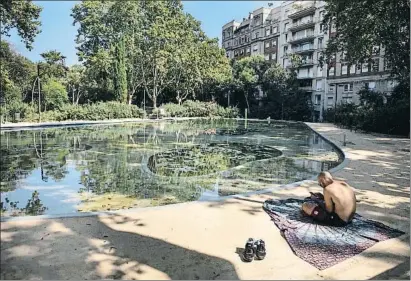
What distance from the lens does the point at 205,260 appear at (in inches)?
141

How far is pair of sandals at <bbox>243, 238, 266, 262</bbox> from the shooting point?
11.7 feet

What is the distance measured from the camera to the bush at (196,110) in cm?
3300

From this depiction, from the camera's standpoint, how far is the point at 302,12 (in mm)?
43781

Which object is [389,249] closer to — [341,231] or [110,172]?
[341,231]

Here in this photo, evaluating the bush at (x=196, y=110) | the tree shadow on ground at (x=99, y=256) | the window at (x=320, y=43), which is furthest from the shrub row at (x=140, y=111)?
the window at (x=320, y=43)

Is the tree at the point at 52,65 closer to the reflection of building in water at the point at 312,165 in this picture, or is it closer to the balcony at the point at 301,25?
the reflection of building in water at the point at 312,165

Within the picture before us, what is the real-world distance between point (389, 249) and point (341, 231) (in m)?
0.56

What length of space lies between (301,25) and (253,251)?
1752 inches

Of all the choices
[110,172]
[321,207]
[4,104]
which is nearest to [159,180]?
[110,172]

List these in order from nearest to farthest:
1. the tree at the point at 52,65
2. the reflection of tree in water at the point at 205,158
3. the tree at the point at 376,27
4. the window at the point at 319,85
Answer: the tree at the point at 52,65 < the reflection of tree in water at the point at 205,158 < the tree at the point at 376,27 < the window at the point at 319,85

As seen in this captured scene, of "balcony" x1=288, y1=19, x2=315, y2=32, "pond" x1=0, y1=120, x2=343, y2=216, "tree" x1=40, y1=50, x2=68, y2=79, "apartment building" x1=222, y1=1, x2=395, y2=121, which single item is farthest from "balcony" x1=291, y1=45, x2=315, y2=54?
"tree" x1=40, y1=50, x2=68, y2=79

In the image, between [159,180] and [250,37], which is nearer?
[159,180]

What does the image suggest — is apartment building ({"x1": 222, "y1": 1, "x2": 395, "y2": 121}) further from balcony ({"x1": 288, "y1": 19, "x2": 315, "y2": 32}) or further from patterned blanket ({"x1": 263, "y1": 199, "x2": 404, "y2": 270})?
patterned blanket ({"x1": 263, "y1": 199, "x2": 404, "y2": 270})

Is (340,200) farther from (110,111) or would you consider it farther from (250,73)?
(250,73)
